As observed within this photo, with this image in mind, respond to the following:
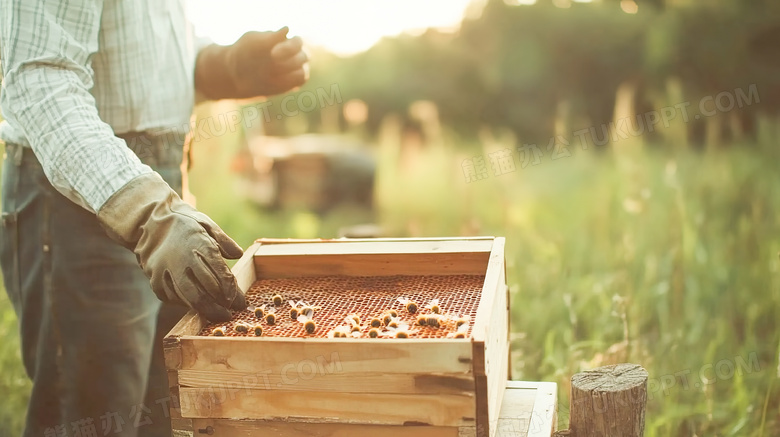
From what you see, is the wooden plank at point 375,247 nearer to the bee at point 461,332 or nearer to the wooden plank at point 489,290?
the wooden plank at point 489,290

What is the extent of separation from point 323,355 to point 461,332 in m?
0.29

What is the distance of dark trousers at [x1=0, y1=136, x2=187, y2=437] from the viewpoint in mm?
1923

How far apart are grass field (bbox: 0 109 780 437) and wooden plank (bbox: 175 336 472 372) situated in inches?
51.8

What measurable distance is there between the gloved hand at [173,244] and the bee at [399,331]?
382 mm

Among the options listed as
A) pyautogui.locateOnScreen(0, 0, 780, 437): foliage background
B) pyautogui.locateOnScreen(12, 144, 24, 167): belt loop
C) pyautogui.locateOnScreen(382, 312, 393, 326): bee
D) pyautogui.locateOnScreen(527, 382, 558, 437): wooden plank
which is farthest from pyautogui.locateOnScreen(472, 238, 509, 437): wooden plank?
pyautogui.locateOnScreen(12, 144, 24, 167): belt loop

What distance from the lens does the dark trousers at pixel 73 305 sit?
1923mm

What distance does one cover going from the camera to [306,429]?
4.93 ft

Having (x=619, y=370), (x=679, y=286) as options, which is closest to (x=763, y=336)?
(x=679, y=286)

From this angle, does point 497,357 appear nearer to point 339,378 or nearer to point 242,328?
point 339,378

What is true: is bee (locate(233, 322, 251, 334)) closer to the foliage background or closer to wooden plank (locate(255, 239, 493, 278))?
wooden plank (locate(255, 239, 493, 278))

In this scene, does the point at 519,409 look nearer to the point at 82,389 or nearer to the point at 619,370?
the point at 619,370

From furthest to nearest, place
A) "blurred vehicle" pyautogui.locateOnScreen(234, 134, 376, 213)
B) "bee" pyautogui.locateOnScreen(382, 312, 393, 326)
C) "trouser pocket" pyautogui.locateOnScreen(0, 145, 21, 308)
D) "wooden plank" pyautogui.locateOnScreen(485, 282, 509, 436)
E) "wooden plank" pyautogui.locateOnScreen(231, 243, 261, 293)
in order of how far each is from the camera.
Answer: "blurred vehicle" pyautogui.locateOnScreen(234, 134, 376, 213)
"trouser pocket" pyautogui.locateOnScreen(0, 145, 21, 308)
"wooden plank" pyautogui.locateOnScreen(231, 243, 261, 293)
"bee" pyautogui.locateOnScreen(382, 312, 393, 326)
"wooden plank" pyautogui.locateOnScreen(485, 282, 509, 436)

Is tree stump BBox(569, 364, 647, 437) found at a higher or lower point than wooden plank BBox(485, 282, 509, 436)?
lower

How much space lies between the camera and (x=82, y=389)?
202 centimetres
